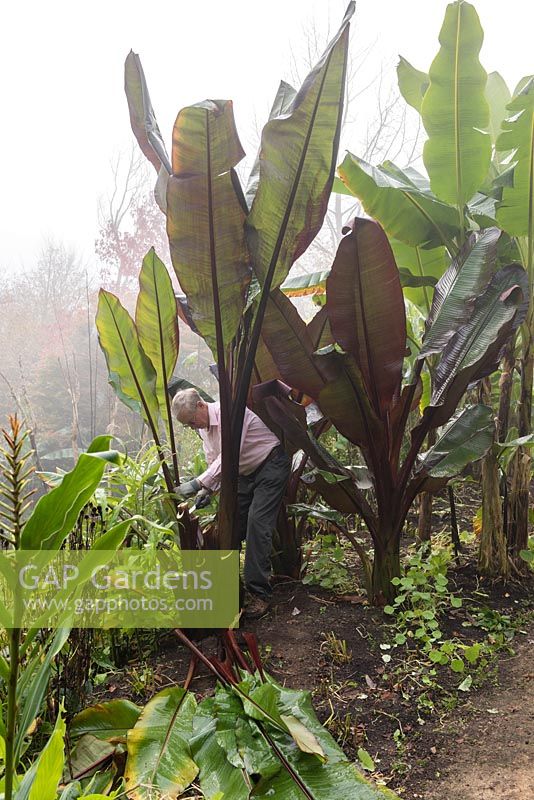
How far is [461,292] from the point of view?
2.19 meters

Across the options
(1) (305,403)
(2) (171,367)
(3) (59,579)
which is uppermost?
(2) (171,367)

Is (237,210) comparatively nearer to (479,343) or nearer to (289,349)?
(289,349)

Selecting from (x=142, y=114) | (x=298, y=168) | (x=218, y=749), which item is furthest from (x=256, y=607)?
(x=142, y=114)

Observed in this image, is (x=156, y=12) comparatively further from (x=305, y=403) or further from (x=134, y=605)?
(x=134, y=605)

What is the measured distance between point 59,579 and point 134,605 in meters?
0.63

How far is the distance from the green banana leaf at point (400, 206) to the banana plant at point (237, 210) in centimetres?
48

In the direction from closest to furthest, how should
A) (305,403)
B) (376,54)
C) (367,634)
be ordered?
(367,634) → (305,403) → (376,54)

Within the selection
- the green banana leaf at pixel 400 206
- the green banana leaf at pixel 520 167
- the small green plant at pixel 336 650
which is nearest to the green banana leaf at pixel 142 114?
the green banana leaf at pixel 400 206

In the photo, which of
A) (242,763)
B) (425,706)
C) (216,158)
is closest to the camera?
(242,763)

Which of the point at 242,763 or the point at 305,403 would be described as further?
the point at 305,403

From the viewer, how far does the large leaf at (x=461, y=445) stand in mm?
2164

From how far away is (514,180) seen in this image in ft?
8.02

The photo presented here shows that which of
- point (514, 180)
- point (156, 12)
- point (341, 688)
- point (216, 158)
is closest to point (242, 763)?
point (341, 688)

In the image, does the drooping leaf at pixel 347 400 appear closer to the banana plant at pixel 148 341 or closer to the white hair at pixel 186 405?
the white hair at pixel 186 405
